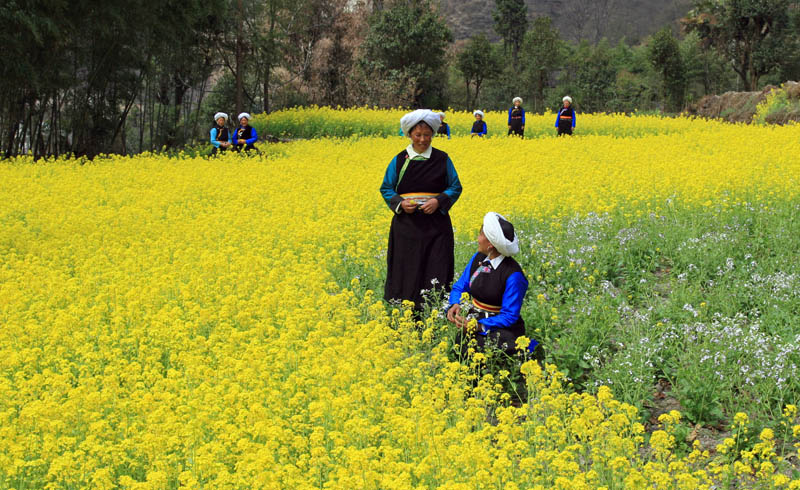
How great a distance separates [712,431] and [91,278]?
5000 millimetres

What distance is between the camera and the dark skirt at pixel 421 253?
564cm

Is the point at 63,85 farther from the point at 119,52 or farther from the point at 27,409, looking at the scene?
the point at 27,409

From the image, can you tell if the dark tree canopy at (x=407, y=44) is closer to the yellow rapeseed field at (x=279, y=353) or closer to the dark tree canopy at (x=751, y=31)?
the dark tree canopy at (x=751, y=31)

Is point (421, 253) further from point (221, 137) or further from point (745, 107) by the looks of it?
point (745, 107)

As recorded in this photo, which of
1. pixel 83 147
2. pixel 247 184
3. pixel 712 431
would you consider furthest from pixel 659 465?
pixel 83 147

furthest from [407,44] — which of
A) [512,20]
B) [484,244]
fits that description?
[484,244]

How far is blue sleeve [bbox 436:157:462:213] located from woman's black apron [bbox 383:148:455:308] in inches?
1.6

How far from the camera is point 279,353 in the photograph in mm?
4246

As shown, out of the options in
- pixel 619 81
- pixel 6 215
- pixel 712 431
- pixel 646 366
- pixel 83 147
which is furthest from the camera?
pixel 619 81

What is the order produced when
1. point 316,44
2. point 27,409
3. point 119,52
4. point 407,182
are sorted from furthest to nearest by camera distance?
1. point 316,44
2. point 119,52
3. point 407,182
4. point 27,409

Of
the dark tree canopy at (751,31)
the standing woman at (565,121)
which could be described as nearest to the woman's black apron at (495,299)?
the standing woman at (565,121)

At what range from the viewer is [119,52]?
17.9 metres

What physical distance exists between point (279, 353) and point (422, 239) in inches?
70.4

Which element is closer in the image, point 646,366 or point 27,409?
point 27,409
